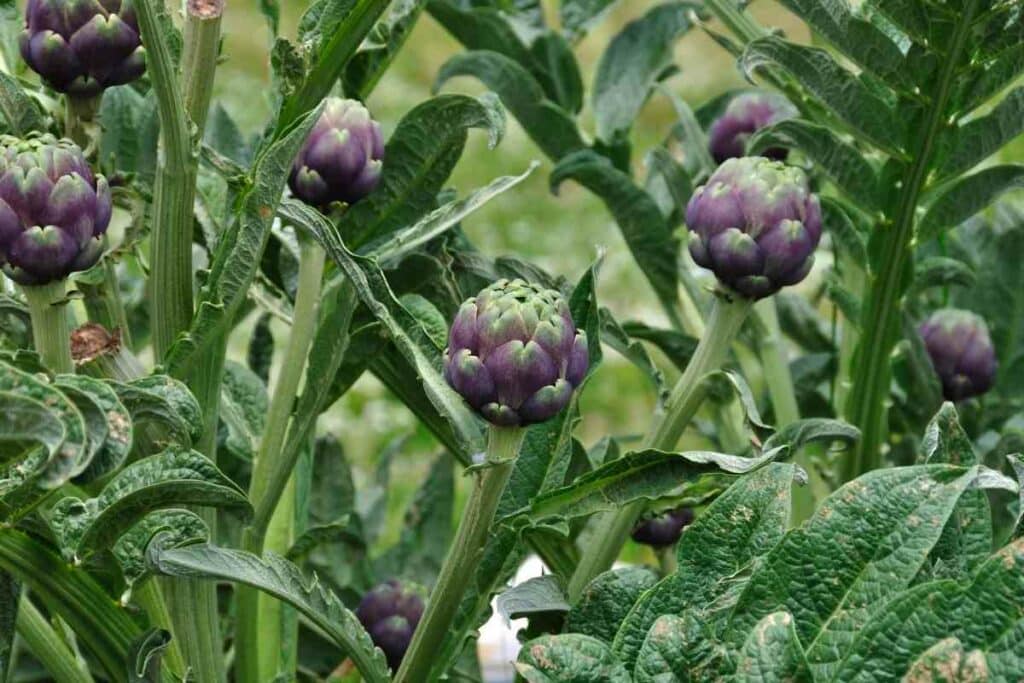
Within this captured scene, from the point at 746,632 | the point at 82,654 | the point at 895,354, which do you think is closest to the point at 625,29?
the point at 895,354

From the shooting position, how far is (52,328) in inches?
27.0

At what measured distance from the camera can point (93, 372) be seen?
2.34 ft

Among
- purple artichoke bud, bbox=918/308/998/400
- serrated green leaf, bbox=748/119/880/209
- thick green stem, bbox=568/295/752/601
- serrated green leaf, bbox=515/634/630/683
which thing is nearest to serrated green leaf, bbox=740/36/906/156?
serrated green leaf, bbox=748/119/880/209

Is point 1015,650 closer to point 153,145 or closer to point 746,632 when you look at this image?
point 746,632

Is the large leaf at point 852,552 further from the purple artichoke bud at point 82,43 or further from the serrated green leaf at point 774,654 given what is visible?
the purple artichoke bud at point 82,43

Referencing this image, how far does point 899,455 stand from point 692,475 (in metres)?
0.45

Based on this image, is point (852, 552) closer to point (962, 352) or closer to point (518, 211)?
point (962, 352)

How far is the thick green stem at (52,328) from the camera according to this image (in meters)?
0.68

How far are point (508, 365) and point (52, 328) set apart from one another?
196mm

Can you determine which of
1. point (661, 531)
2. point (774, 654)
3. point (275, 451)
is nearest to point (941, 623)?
point (774, 654)

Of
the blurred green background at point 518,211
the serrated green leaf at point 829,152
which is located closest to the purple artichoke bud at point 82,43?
the serrated green leaf at point 829,152

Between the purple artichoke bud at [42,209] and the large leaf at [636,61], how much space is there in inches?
20.7

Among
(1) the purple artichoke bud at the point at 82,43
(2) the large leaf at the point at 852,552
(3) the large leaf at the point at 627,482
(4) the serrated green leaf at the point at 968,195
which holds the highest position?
(1) the purple artichoke bud at the point at 82,43

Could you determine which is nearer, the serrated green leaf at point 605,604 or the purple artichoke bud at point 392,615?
the serrated green leaf at point 605,604
